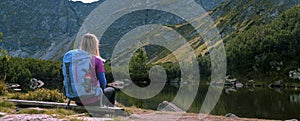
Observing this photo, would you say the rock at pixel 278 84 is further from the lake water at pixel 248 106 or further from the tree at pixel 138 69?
the lake water at pixel 248 106

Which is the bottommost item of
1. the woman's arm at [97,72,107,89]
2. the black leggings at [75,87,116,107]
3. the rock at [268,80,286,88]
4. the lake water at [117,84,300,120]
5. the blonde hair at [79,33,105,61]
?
the rock at [268,80,286,88]

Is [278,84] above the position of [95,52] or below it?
below

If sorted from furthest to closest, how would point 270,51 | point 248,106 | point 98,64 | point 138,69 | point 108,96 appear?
1. point 270,51
2. point 138,69
3. point 248,106
4. point 108,96
5. point 98,64

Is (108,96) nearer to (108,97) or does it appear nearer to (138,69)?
(108,97)

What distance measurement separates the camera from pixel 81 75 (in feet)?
34.9

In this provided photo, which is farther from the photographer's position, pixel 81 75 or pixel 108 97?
pixel 108 97

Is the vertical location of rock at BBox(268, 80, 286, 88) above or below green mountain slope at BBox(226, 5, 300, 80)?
below

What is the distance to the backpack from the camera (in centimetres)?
1061

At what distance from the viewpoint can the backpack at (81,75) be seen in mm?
10609

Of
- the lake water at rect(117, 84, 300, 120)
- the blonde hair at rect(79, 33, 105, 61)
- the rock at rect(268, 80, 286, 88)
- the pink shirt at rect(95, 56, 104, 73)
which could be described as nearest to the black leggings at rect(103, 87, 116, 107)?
the pink shirt at rect(95, 56, 104, 73)

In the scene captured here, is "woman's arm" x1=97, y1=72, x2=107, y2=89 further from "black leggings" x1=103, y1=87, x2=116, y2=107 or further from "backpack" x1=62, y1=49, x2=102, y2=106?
"black leggings" x1=103, y1=87, x2=116, y2=107

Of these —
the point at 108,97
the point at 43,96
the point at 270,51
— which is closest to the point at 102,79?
the point at 108,97

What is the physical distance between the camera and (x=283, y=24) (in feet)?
516

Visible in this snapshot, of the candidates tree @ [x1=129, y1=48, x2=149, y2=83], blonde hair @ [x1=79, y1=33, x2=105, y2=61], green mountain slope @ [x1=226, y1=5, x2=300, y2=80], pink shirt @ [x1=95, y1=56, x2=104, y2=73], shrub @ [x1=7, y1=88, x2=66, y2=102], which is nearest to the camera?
pink shirt @ [x1=95, y1=56, x2=104, y2=73]
